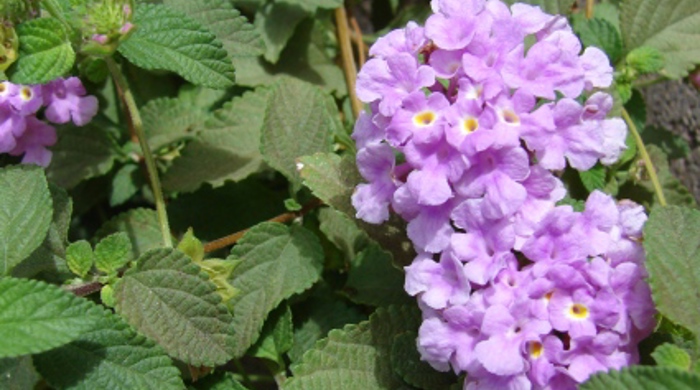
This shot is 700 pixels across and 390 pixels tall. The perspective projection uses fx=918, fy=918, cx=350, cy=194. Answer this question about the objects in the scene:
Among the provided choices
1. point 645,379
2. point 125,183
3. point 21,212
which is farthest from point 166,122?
point 645,379

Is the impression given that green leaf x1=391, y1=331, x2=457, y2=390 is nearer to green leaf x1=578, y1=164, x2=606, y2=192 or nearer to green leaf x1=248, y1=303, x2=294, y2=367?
green leaf x1=248, y1=303, x2=294, y2=367

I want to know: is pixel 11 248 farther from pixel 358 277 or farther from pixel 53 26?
pixel 358 277

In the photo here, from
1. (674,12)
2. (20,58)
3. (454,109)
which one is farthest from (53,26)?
(674,12)

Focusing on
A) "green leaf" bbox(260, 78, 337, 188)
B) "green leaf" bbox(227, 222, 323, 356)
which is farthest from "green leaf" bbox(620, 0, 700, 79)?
"green leaf" bbox(227, 222, 323, 356)

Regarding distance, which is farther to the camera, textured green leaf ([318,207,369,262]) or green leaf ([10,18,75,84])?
textured green leaf ([318,207,369,262])

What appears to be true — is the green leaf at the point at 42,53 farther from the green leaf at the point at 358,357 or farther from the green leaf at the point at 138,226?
the green leaf at the point at 358,357

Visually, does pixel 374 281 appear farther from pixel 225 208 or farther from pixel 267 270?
pixel 225 208
